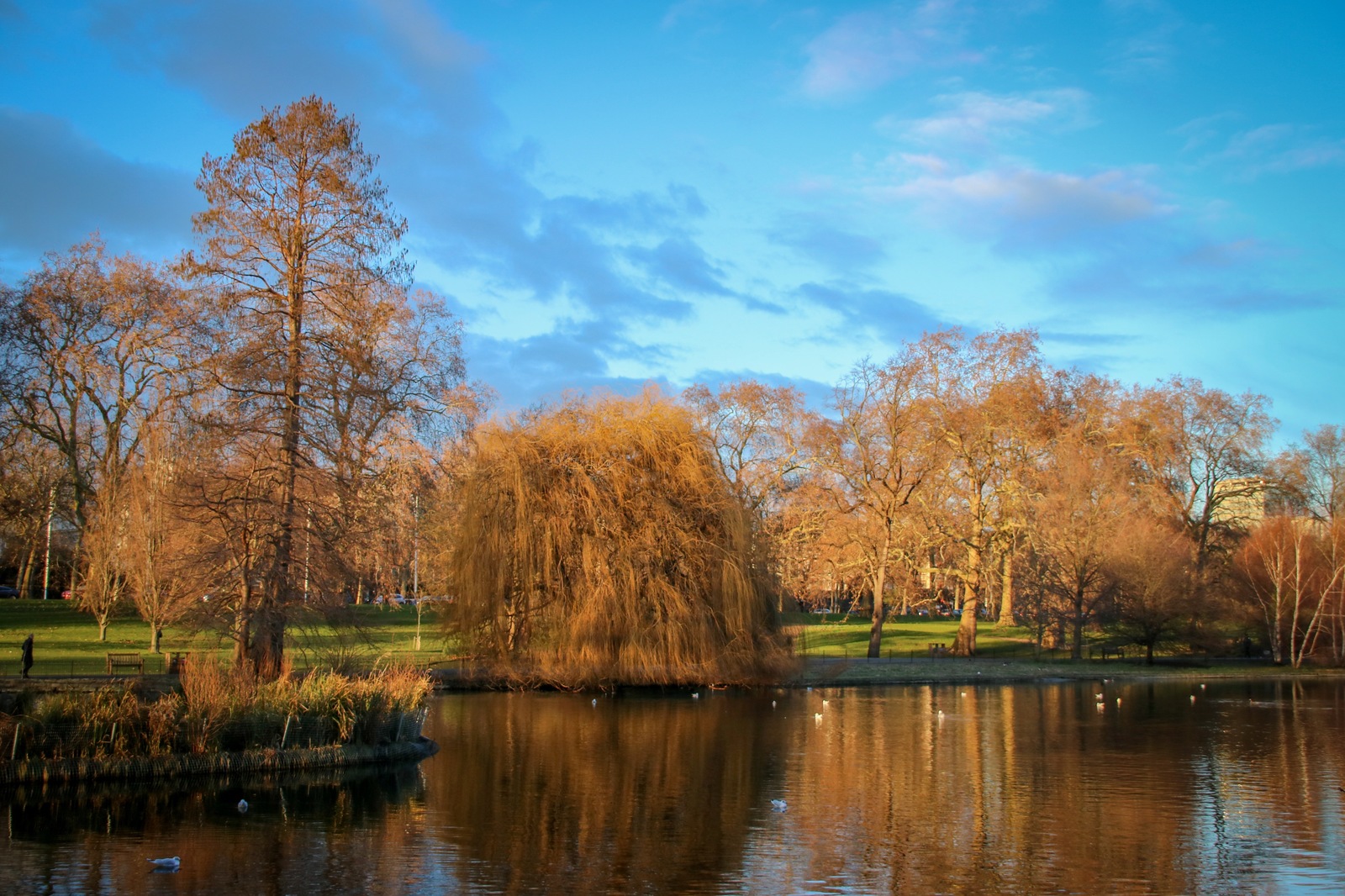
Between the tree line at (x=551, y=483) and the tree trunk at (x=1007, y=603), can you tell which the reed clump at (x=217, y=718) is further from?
the tree trunk at (x=1007, y=603)

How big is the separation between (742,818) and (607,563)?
17.9 m

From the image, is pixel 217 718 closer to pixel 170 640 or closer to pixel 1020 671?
pixel 170 640

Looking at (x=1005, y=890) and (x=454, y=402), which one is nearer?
(x=1005, y=890)

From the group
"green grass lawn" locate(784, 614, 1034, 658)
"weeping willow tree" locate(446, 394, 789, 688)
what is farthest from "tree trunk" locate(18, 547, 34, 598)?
"green grass lawn" locate(784, 614, 1034, 658)

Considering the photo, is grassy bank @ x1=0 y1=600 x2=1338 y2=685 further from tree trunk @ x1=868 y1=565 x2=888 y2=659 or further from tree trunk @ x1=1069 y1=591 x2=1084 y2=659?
tree trunk @ x1=868 y1=565 x2=888 y2=659

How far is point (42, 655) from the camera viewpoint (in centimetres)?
3709

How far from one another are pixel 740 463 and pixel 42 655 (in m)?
30.5

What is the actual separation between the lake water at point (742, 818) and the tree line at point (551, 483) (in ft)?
19.7

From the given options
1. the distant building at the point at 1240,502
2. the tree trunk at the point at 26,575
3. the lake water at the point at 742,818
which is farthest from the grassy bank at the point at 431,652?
the distant building at the point at 1240,502

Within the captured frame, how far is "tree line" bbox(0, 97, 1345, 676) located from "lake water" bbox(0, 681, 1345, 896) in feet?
19.7

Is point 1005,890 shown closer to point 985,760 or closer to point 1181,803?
point 1181,803

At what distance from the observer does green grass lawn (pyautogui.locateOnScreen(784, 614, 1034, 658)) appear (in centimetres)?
5278

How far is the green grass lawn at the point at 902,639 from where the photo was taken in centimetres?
5278

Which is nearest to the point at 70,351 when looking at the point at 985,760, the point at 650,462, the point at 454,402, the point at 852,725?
the point at 454,402
